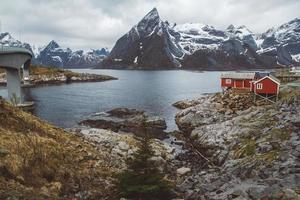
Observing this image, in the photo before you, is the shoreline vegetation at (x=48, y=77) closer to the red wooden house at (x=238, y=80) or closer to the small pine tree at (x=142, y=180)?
the red wooden house at (x=238, y=80)

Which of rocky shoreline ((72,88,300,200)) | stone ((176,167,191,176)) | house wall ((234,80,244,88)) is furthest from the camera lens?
house wall ((234,80,244,88))

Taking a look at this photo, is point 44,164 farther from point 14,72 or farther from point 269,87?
point 14,72

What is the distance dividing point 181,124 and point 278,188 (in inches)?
1444

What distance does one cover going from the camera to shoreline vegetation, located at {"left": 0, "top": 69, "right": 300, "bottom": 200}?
25.1m

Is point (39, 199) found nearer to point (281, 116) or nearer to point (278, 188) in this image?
point (278, 188)

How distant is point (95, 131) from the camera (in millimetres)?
44594

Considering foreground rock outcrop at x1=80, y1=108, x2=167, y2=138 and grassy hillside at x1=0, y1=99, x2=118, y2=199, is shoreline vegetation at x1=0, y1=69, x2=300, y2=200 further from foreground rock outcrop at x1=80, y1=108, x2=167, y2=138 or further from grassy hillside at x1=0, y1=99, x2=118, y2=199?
foreground rock outcrop at x1=80, y1=108, x2=167, y2=138

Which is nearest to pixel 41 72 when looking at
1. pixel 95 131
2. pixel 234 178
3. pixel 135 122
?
pixel 135 122

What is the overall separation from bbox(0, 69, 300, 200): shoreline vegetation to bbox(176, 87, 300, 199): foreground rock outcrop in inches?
2.6

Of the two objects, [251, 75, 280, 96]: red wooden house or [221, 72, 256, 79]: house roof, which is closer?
[251, 75, 280, 96]: red wooden house

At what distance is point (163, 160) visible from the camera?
122ft

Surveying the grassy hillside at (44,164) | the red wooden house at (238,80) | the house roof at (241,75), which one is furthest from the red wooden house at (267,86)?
the grassy hillside at (44,164)

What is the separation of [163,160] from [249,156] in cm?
784

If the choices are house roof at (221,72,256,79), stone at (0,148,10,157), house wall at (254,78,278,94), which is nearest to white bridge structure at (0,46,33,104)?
house roof at (221,72,256,79)
